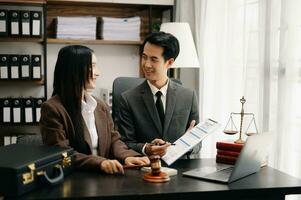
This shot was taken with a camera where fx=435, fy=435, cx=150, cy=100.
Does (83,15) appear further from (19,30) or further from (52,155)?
(52,155)

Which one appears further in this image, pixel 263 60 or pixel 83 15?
pixel 83 15

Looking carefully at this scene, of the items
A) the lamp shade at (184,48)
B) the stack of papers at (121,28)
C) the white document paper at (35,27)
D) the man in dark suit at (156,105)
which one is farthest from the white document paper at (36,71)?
the man in dark suit at (156,105)

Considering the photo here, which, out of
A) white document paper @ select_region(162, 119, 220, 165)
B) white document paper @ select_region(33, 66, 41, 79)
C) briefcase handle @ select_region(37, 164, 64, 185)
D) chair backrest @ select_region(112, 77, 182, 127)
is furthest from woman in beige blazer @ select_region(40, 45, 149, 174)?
white document paper @ select_region(33, 66, 41, 79)

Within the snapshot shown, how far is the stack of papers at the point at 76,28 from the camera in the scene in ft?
12.5

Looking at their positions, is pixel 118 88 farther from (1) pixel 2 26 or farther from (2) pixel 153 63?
(1) pixel 2 26

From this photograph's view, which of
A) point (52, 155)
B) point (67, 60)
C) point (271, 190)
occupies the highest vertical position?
point (67, 60)

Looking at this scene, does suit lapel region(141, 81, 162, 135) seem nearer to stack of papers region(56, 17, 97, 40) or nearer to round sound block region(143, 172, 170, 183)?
round sound block region(143, 172, 170, 183)

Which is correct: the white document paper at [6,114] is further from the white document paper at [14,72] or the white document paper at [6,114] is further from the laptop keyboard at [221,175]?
the laptop keyboard at [221,175]

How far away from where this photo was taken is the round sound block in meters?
1.64

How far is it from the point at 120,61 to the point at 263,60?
1847mm

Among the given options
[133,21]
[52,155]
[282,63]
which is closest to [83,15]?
[133,21]

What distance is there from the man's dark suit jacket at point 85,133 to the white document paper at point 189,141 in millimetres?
236

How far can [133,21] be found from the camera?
402 centimetres

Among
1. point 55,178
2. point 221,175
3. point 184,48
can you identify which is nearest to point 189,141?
point 221,175
